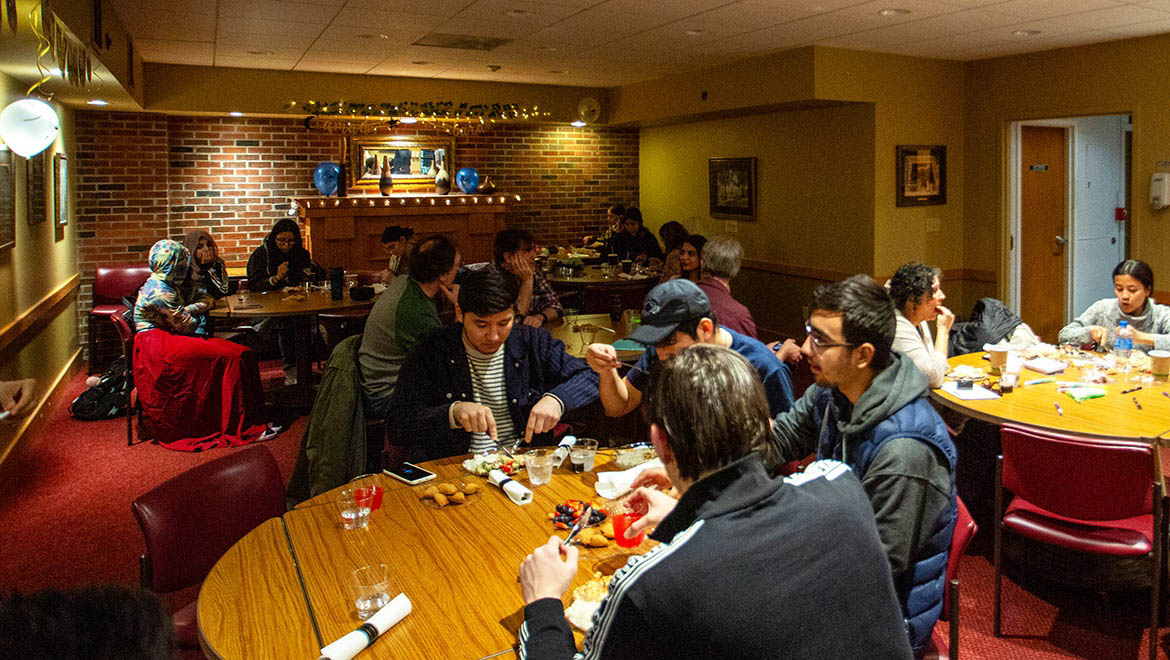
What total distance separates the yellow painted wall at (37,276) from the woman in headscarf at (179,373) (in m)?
0.74

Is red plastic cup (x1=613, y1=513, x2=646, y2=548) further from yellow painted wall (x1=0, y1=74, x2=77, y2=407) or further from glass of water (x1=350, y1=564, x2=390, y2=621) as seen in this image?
yellow painted wall (x1=0, y1=74, x2=77, y2=407)

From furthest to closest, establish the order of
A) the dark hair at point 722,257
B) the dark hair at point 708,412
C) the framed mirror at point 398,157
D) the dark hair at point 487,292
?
the framed mirror at point 398,157, the dark hair at point 722,257, the dark hair at point 487,292, the dark hair at point 708,412

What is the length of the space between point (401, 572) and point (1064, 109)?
24.7ft

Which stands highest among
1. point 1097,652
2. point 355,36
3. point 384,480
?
point 355,36

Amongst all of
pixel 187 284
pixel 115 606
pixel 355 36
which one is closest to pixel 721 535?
pixel 115 606

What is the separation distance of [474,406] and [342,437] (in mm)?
880

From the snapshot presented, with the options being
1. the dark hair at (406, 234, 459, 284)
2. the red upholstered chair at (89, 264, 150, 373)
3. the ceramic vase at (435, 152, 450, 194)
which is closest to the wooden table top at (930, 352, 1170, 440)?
the dark hair at (406, 234, 459, 284)

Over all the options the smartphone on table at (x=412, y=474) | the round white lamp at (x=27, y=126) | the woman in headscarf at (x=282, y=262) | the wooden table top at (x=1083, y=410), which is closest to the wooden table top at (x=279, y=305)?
the woman in headscarf at (x=282, y=262)

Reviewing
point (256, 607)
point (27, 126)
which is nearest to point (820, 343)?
point (256, 607)

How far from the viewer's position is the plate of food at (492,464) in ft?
9.25

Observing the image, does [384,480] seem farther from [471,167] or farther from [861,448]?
[471,167]

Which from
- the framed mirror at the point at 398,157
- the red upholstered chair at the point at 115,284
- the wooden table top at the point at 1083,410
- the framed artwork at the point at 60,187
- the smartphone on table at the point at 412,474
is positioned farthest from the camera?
the framed mirror at the point at 398,157

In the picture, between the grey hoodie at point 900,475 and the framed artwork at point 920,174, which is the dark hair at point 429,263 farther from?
the framed artwork at point 920,174

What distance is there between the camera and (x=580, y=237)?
11.3 meters
